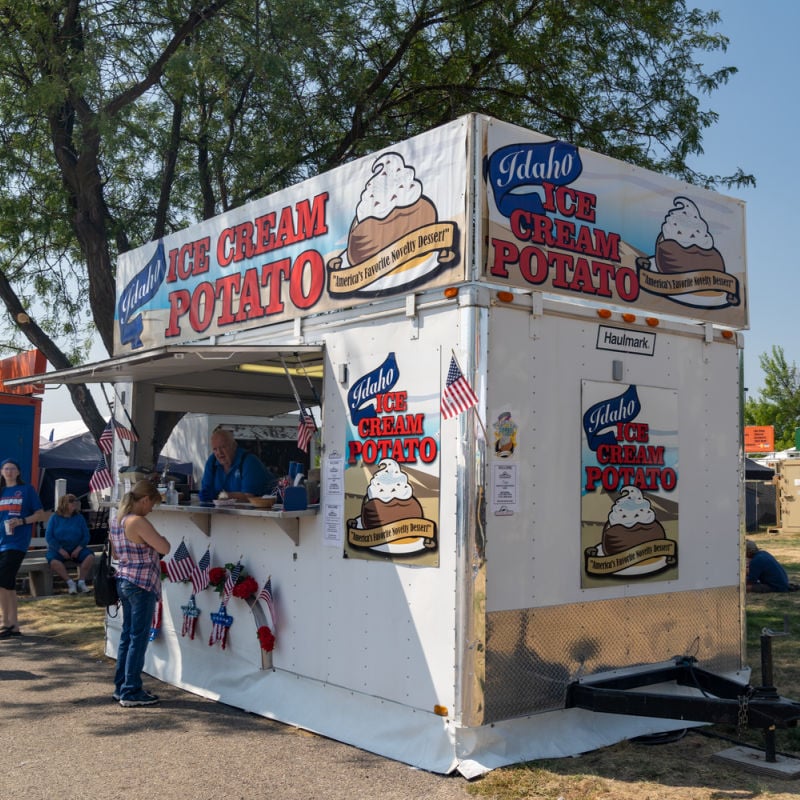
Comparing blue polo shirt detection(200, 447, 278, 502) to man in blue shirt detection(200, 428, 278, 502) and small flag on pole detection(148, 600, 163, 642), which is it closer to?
man in blue shirt detection(200, 428, 278, 502)

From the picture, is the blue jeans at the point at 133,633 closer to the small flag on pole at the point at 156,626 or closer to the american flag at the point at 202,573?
the american flag at the point at 202,573

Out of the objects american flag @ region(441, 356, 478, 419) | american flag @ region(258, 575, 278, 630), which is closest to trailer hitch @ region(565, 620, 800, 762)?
american flag @ region(441, 356, 478, 419)

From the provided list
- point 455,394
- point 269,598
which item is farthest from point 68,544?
point 455,394

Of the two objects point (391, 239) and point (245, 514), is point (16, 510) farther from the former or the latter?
point (391, 239)

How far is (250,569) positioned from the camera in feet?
22.9

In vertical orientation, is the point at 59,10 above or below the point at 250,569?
above

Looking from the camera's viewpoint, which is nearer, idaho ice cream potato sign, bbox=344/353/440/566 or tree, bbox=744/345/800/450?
idaho ice cream potato sign, bbox=344/353/440/566

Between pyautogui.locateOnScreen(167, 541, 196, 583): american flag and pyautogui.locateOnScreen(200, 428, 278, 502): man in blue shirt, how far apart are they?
20.3 inches

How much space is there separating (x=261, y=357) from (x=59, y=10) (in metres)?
8.02

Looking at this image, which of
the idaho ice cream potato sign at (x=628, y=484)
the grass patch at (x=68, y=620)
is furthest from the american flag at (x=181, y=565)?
the idaho ice cream potato sign at (x=628, y=484)

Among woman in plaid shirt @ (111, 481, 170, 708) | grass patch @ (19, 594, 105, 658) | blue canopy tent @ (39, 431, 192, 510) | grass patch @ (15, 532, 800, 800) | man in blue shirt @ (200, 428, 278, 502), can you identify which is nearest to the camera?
grass patch @ (15, 532, 800, 800)

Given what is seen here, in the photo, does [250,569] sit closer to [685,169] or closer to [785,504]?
[685,169]

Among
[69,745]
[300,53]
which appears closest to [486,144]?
[69,745]

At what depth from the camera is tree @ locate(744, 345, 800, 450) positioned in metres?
44.9
